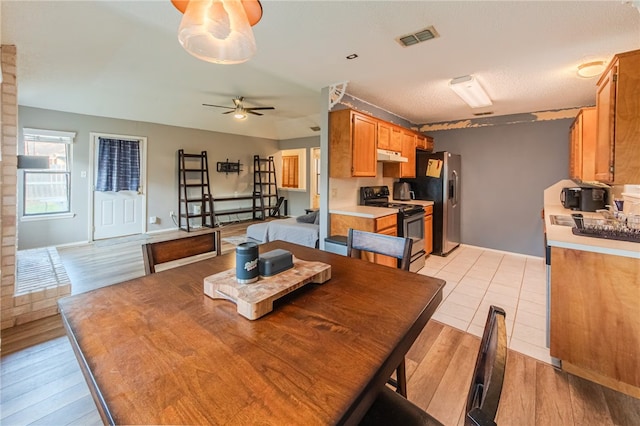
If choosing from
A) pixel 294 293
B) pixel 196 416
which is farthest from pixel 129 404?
pixel 294 293

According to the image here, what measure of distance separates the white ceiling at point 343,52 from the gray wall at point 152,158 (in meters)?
0.31

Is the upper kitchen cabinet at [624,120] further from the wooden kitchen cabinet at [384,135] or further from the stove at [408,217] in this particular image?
the wooden kitchen cabinet at [384,135]

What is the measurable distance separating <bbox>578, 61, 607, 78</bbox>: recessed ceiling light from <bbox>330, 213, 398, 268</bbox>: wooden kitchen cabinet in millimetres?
2279

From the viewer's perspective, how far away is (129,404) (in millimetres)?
583

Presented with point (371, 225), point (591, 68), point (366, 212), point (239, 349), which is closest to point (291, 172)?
point (366, 212)

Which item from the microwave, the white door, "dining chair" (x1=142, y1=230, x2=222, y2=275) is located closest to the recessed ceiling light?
the microwave

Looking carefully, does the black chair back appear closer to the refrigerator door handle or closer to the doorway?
the refrigerator door handle

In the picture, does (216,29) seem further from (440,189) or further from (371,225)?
(440,189)

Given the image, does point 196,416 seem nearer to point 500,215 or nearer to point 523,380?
point 523,380

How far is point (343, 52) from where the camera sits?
2463 millimetres

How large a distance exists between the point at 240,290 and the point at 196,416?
1.56 ft

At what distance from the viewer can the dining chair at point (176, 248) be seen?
144cm

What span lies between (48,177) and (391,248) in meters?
6.03

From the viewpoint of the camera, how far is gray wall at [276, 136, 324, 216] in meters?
7.77
